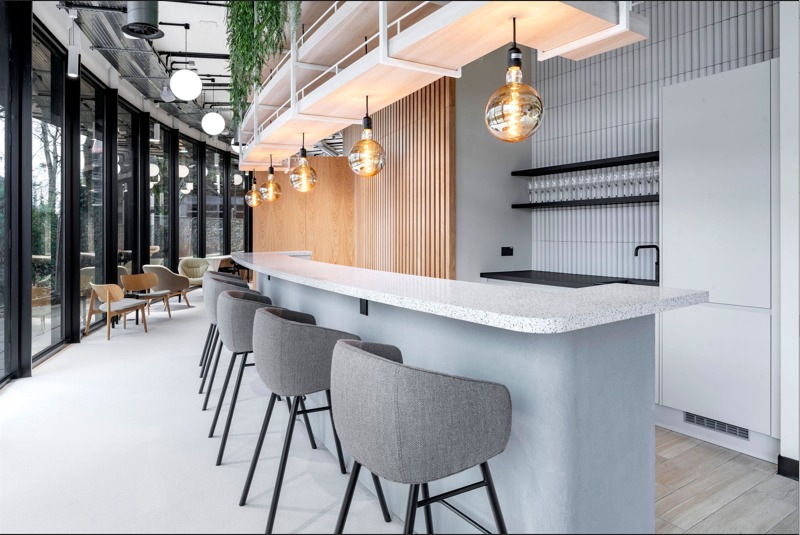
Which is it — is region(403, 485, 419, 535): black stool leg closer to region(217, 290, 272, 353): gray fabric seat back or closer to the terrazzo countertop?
the terrazzo countertop

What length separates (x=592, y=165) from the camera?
4.19m

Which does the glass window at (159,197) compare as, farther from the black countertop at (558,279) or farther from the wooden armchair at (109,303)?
the black countertop at (558,279)

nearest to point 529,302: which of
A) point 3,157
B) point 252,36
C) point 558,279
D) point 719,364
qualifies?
point 719,364

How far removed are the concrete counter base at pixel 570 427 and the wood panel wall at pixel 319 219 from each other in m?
5.93

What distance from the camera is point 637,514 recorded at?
5.88ft

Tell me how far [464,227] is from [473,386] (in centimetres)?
346

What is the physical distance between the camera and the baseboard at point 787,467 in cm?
259

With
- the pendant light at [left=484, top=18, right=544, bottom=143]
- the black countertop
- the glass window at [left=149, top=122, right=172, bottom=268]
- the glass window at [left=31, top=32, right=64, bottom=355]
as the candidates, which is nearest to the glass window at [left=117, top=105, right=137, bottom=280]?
the glass window at [left=149, top=122, right=172, bottom=268]

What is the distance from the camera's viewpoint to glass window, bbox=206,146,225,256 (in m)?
11.6

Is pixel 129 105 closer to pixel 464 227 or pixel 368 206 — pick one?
pixel 368 206

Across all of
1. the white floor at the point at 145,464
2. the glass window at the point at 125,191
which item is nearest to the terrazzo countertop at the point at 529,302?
the white floor at the point at 145,464

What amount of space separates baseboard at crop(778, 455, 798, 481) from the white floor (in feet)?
7.05

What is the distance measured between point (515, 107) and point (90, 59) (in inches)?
239

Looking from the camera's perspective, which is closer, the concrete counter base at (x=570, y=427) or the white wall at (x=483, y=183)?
the concrete counter base at (x=570, y=427)
